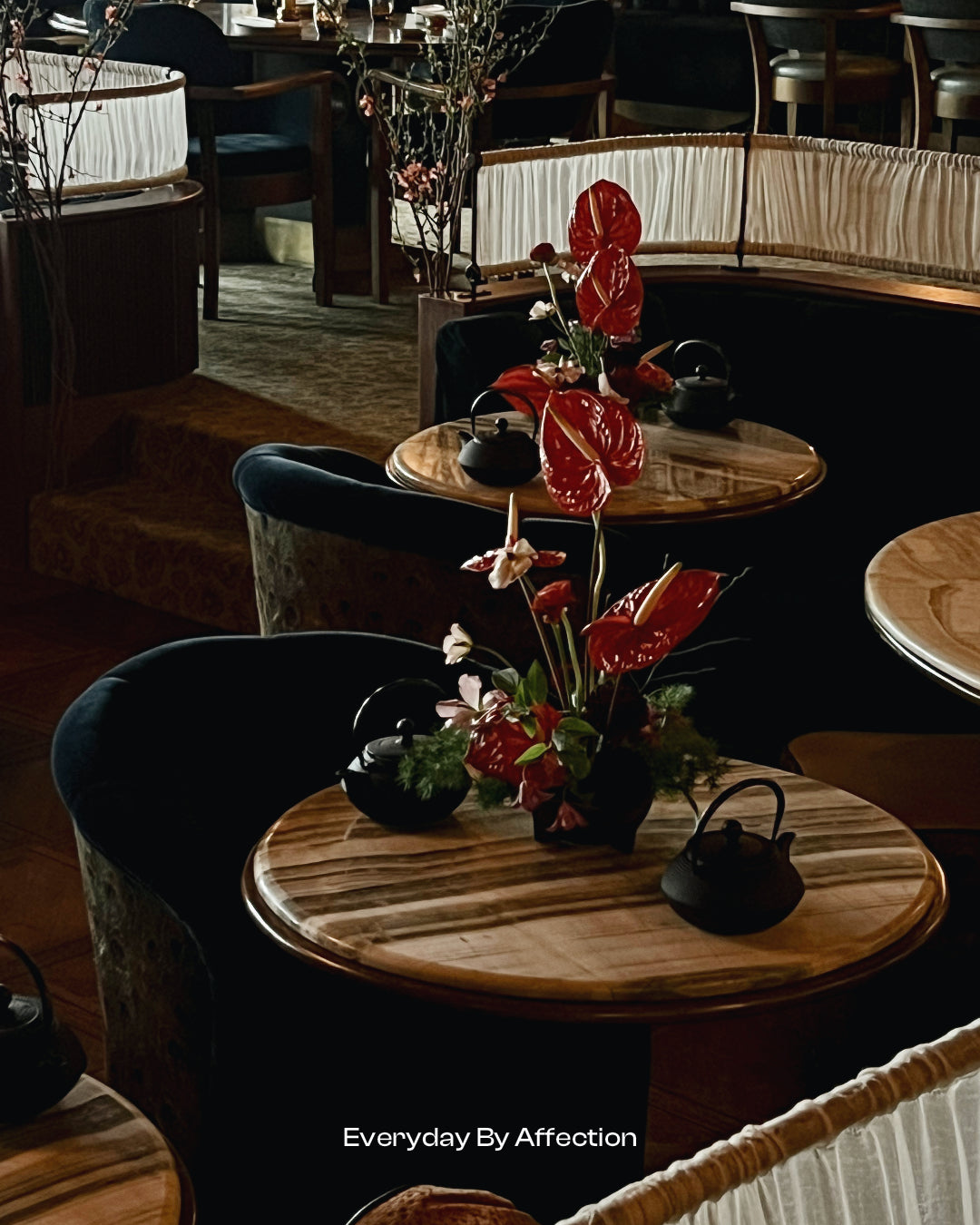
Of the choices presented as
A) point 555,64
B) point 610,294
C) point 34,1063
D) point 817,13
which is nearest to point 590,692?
point 610,294

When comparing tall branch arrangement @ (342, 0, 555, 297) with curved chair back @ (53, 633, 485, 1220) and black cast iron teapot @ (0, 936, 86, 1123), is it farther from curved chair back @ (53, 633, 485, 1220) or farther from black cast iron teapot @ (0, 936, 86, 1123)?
black cast iron teapot @ (0, 936, 86, 1123)

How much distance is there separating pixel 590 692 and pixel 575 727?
0.19 feet

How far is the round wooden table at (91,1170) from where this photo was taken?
1.33 metres

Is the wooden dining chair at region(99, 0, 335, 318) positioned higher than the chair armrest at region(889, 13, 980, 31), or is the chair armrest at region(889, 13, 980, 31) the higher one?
the chair armrest at region(889, 13, 980, 31)

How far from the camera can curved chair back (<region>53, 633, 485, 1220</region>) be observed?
182cm

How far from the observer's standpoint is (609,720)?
6.04 ft

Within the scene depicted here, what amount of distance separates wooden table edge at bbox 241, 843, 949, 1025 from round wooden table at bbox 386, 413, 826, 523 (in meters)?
1.44

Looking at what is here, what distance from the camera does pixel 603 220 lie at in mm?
2166

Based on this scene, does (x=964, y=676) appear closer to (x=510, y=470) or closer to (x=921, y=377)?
(x=510, y=470)

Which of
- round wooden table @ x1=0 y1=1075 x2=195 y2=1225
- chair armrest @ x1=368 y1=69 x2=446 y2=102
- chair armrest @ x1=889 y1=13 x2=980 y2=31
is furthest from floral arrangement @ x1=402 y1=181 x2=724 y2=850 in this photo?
chair armrest @ x1=889 y1=13 x2=980 y2=31

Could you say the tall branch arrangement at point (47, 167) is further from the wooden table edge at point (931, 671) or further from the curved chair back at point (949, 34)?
the wooden table edge at point (931, 671)

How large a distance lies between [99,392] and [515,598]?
7.97 ft

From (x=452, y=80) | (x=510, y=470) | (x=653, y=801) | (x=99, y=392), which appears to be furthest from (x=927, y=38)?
(x=653, y=801)

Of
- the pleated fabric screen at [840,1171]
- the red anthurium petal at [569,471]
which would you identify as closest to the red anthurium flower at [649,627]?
the red anthurium petal at [569,471]
